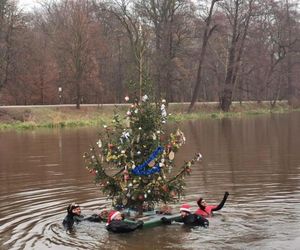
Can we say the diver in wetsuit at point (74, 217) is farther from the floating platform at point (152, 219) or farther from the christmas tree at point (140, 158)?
the floating platform at point (152, 219)

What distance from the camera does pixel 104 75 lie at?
231 ft

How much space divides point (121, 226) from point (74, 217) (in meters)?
1.53

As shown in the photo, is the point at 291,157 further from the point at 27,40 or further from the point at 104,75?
the point at 104,75

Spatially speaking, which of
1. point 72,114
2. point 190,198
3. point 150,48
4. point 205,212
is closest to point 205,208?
point 205,212

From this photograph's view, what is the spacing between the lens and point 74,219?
40.5 ft

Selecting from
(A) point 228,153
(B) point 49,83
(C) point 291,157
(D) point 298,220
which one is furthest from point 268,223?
(B) point 49,83

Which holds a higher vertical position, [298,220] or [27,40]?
[27,40]

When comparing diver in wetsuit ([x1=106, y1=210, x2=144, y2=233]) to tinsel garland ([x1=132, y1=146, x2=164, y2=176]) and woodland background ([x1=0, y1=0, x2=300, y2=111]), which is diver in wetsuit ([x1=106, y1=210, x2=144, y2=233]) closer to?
tinsel garland ([x1=132, y1=146, x2=164, y2=176])

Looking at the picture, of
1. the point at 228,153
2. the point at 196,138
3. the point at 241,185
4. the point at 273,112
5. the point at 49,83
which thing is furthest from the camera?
the point at 273,112

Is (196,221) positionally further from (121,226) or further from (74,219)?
(74,219)

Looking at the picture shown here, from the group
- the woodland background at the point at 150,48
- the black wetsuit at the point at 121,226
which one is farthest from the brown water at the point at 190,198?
the woodland background at the point at 150,48

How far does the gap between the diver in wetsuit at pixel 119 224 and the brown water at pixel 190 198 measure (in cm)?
13

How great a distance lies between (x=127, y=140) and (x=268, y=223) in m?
3.57

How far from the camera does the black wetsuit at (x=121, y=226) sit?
11.3m
